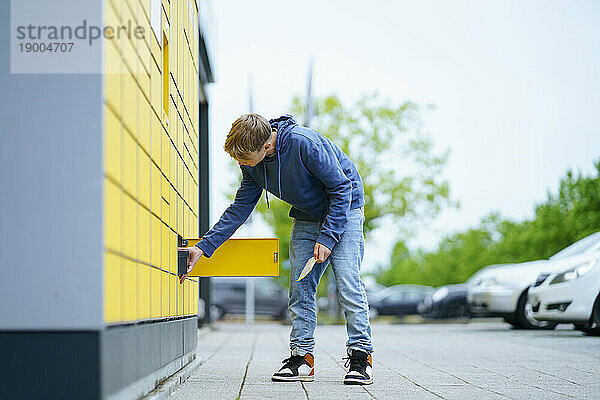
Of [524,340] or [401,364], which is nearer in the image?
[401,364]

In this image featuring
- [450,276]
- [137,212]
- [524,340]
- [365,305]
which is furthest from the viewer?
[450,276]

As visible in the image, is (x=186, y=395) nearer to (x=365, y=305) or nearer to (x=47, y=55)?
(x=365, y=305)

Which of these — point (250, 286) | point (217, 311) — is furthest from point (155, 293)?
point (217, 311)

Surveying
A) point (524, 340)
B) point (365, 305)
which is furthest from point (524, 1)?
point (365, 305)

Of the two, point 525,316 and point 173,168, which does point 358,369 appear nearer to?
point 173,168

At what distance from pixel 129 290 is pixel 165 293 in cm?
128

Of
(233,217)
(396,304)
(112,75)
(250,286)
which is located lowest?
(396,304)

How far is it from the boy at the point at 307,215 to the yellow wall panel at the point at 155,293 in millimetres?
755

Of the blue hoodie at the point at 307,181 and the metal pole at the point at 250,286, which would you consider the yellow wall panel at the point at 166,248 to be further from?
the metal pole at the point at 250,286

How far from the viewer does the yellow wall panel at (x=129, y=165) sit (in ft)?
10.8

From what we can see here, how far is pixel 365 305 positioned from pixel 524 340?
536cm

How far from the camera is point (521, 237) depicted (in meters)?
40.2

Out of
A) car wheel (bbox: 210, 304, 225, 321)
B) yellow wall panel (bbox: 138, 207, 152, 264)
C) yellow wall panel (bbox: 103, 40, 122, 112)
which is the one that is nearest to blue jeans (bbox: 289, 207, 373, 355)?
yellow wall panel (bbox: 138, 207, 152, 264)

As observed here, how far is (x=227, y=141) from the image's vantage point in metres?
4.67
